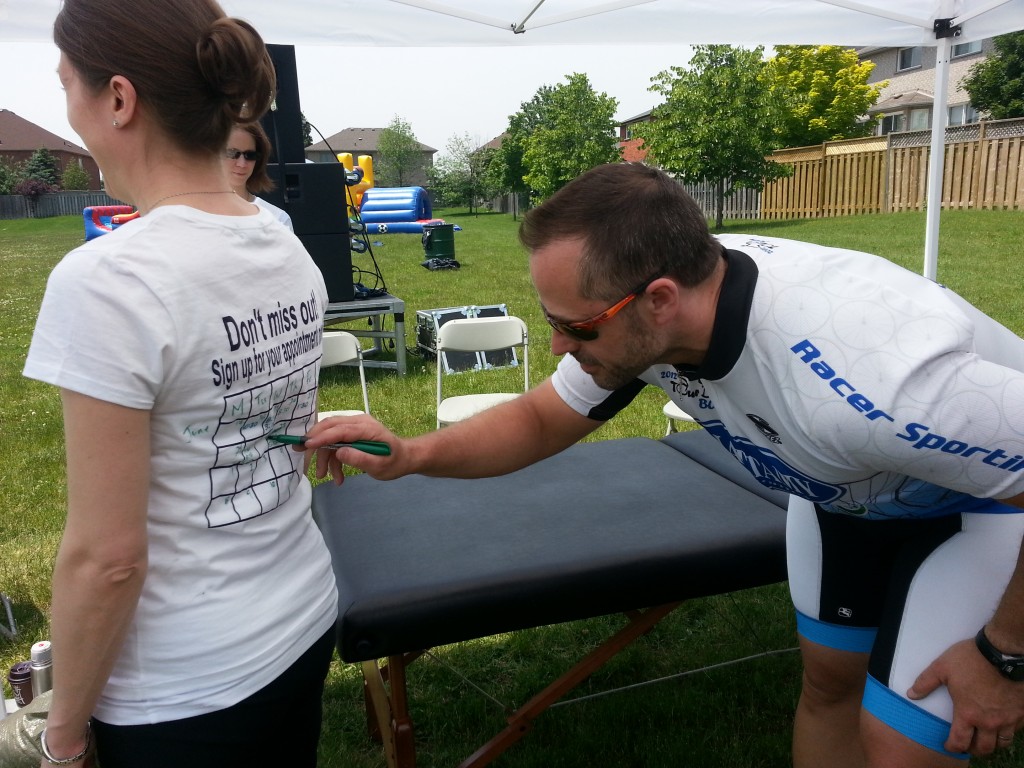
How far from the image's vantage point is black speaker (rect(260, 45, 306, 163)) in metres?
6.70

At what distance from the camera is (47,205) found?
48.6 m

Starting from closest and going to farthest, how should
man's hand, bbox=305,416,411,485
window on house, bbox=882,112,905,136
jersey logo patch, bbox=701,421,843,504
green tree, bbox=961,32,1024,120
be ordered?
man's hand, bbox=305,416,411,485
jersey logo patch, bbox=701,421,843,504
green tree, bbox=961,32,1024,120
window on house, bbox=882,112,905,136

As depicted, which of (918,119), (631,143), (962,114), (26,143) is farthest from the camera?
(26,143)

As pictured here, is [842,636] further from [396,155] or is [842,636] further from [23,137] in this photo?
[23,137]

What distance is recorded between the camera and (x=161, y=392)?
1.05 meters

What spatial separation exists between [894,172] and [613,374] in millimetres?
19644

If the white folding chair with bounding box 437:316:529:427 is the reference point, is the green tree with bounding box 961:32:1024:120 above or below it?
above

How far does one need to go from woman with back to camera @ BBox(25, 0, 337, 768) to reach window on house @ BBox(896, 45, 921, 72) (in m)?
43.8

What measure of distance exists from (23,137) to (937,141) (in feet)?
280

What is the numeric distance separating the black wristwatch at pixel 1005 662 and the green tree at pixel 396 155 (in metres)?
77.9

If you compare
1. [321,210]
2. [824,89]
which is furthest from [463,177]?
[321,210]

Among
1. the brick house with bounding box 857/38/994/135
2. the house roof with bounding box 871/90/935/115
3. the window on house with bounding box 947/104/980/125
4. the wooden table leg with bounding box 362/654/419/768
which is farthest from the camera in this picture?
the house roof with bounding box 871/90/935/115

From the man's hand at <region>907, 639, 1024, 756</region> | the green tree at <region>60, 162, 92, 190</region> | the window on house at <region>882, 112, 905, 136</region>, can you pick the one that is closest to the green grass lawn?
the man's hand at <region>907, 639, 1024, 756</region>

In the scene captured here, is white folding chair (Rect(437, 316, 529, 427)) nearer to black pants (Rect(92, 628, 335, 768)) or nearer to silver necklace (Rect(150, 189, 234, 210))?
black pants (Rect(92, 628, 335, 768))
